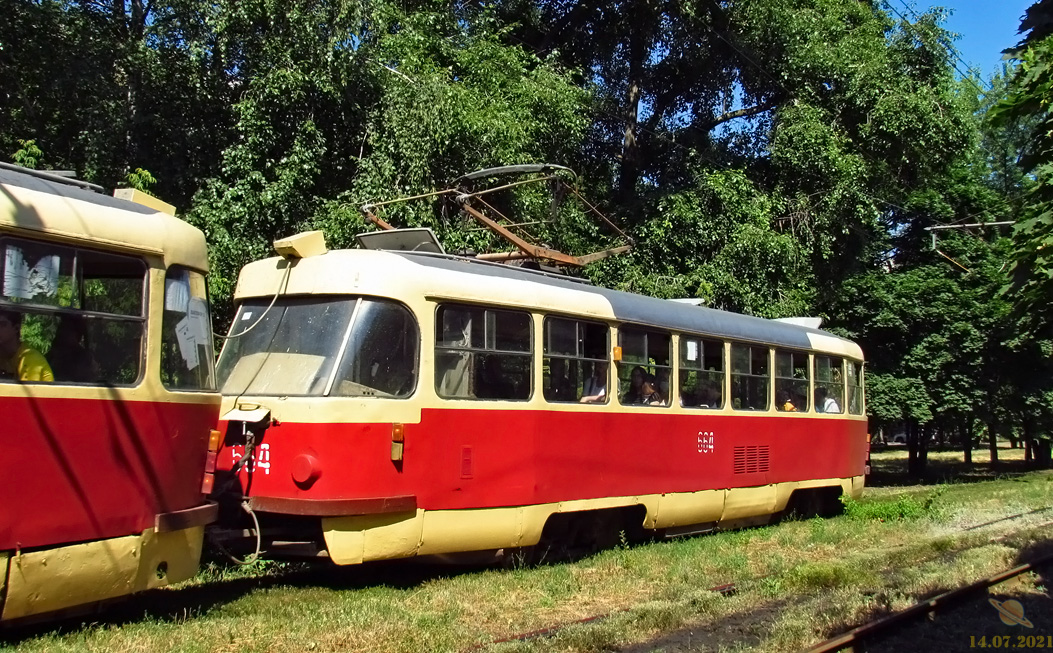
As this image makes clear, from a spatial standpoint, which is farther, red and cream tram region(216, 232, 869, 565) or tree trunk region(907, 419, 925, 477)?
tree trunk region(907, 419, 925, 477)

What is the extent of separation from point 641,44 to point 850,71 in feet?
15.4

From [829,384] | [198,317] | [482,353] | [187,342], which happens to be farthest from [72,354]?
[829,384]

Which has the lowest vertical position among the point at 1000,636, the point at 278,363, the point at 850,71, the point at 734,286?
the point at 1000,636

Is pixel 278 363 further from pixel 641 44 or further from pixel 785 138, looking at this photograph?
pixel 641 44

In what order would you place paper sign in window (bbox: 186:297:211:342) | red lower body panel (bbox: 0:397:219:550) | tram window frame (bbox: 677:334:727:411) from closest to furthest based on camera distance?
1. red lower body panel (bbox: 0:397:219:550)
2. paper sign in window (bbox: 186:297:211:342)
3. tram window frame (bbox: 677:334:727:411)

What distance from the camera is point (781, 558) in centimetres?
1030

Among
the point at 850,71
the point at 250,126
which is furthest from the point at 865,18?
the point at 250,126

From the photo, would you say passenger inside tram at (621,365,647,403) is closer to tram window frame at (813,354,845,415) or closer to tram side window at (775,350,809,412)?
tram side window at (775,350,809,412)

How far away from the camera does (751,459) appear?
1230 cm

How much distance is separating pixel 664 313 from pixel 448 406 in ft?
11.4

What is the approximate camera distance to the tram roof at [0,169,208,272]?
5.77m

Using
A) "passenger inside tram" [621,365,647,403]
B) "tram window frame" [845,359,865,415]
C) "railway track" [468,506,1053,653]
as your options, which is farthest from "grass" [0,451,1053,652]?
"tram window frame" [845,359,865,415]

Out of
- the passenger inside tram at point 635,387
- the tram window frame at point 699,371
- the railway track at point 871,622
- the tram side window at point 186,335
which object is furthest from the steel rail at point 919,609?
the tram side window at point 186,335

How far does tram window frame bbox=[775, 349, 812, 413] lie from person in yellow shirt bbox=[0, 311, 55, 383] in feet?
30.7
